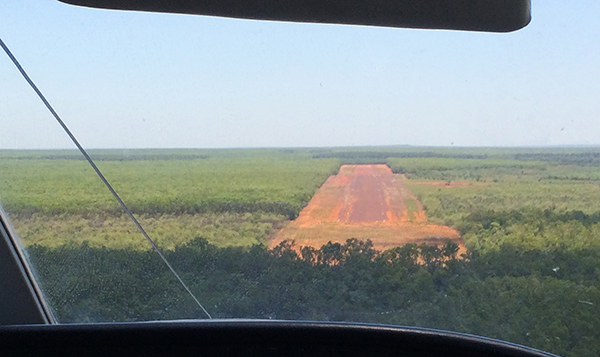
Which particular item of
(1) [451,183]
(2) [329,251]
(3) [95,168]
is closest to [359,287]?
(2) [329,251]

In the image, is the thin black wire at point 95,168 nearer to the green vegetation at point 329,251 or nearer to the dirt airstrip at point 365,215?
the green vegetation at point 329,251

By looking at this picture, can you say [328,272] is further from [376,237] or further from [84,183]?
[84,183]

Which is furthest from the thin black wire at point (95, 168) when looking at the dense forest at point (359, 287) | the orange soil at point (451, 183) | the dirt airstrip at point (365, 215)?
the orange soil at point (451, 183)

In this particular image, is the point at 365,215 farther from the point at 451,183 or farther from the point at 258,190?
the point at 258,190

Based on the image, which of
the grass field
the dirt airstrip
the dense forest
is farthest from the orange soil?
the dense forest

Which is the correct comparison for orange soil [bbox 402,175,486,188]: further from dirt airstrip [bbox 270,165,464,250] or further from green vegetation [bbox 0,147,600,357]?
dirt airstrip [bbox 270,165,464,250]

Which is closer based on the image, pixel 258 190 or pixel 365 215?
pixel 365 215
